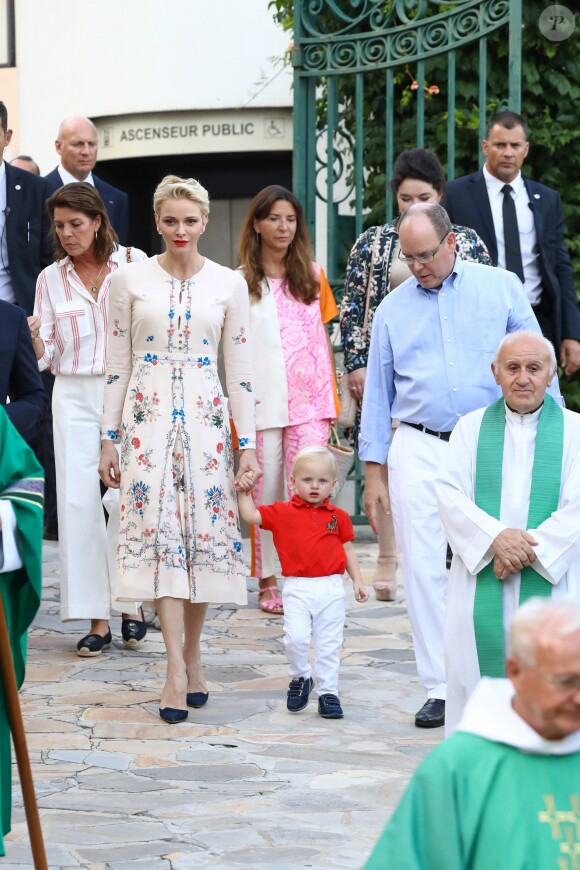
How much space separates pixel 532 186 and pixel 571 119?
2.65m

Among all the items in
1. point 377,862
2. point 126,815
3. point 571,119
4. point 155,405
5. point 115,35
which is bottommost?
point 126,815

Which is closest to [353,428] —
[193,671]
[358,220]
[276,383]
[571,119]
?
[358,220]

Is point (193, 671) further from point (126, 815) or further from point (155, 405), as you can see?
point (126, 815)

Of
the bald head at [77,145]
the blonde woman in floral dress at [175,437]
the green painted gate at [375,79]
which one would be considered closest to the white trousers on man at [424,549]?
the blonde woman in floral dress at [175,437]

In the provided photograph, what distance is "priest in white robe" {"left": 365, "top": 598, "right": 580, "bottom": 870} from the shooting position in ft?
9.50

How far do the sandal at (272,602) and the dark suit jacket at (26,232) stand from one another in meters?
1.80

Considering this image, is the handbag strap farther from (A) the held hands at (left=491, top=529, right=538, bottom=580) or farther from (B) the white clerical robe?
(A) the held hands at (left=491, top=529, right=538, bottom=580)

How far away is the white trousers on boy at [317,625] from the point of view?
21.0ft

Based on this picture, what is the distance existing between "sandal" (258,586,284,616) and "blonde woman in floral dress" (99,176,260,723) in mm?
1989

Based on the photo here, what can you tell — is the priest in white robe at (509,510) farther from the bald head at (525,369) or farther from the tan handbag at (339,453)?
the tan handbag at (339,453)

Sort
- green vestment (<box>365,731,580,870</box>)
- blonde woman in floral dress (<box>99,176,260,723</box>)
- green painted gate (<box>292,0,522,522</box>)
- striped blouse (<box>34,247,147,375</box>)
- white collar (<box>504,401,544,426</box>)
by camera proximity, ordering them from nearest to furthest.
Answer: green vestment (<box>365,731,580,870</box>) → white collar (<box>504,401,544,426</box>) → blonde woman in floral dress (<box>99,176,260,723</box>) → striped blouse (<box>34,247,147,375</box>) → green painted gate (<box>292,0,522,522</box>)

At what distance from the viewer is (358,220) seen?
9.91m

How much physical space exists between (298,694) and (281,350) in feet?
7.55

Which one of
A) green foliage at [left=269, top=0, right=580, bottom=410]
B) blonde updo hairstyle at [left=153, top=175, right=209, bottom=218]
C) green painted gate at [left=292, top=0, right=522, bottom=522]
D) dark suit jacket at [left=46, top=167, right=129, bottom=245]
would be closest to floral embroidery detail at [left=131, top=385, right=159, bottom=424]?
blonde updo hairstyle at [left=153, top=175, right=209, bottom=218]
